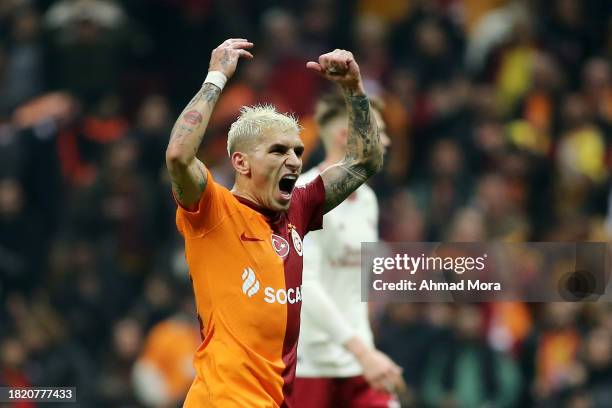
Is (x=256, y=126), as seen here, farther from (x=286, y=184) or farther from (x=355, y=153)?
(x=355, y=153)

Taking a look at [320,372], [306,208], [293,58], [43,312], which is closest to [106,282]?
[43,312]

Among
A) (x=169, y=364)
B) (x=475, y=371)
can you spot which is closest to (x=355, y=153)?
(x=475, y=371)

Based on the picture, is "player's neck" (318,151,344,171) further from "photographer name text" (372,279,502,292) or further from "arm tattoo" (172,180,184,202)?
"arm tattoo" (172,180,184,202)

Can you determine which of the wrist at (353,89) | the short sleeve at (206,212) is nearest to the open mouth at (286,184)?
the short sleeve at (206,212)

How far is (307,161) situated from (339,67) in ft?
19.2

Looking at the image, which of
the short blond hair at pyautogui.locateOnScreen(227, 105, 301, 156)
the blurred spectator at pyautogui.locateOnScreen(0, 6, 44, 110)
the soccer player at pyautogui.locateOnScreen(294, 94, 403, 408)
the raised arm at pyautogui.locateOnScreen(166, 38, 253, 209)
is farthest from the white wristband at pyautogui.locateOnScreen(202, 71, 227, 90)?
the blurred spectator at pyautogui.locateOnScreen(0, 6, 44, 110)

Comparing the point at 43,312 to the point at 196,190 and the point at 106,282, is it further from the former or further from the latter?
the point at 196,190

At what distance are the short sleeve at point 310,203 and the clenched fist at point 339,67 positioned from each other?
1.58ft

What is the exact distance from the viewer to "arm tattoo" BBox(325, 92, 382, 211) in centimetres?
622

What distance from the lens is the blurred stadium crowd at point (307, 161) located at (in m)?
11.2

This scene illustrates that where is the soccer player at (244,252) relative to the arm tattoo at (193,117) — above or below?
below

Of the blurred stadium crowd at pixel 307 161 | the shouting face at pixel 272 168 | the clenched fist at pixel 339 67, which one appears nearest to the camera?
the shouting face at pixel 272 168

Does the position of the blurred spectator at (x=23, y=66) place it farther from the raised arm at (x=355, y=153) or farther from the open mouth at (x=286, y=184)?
the open mouth at (x=286, y=184)

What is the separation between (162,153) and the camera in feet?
45.3
